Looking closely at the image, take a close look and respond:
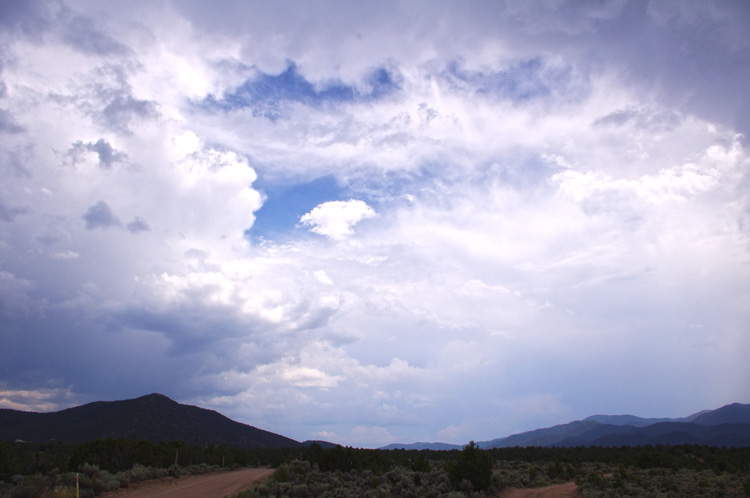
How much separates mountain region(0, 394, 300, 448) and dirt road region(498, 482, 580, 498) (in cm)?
7846

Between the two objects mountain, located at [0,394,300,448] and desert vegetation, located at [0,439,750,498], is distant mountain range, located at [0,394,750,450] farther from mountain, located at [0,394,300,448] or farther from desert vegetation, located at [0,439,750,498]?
desert vegetation, located at [0,439,750,498]

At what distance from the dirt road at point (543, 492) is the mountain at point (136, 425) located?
7846 cm

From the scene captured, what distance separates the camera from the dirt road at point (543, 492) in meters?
24.0

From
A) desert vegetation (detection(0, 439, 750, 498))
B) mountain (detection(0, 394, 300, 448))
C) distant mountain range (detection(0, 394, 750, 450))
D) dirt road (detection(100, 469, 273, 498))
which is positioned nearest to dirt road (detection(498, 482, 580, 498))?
desert vegetation (detection(0, 439, 750, 498))

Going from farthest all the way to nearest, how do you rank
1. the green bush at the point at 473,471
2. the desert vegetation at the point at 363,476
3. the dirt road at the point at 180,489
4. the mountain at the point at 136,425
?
the mountain at the point at 136,425, the green bush at the point at 473,471, the dirt road at the point at 180,489, the desert vegetation at the point at 363,476

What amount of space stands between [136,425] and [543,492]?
102 metres

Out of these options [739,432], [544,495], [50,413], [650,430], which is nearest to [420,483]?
[544,495]

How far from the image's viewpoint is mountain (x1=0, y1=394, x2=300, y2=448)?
90.8 metres

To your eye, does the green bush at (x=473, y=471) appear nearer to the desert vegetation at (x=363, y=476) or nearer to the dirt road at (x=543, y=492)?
the desert vegetation at (x=363, y=476)

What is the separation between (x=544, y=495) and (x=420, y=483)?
7060 mm

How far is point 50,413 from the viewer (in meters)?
105

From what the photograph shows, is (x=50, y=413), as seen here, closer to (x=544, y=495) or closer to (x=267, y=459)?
(x=267, y=459)

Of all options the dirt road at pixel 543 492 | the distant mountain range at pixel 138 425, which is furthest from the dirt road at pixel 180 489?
the distant mountain range at pixel 138 425

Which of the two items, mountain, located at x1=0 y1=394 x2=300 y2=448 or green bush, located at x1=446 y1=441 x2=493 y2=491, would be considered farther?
mountain, located at x1=0 y1=394 x2=300 y2=448
